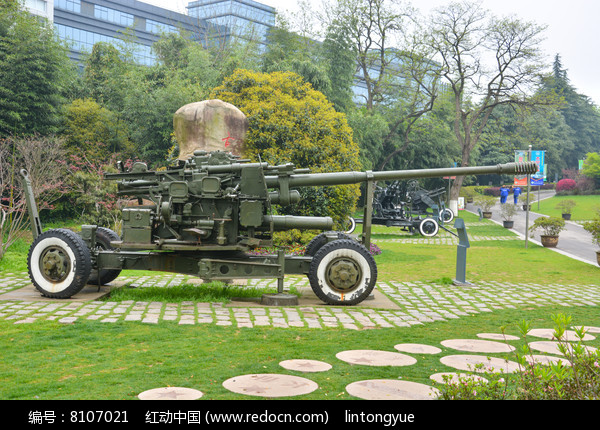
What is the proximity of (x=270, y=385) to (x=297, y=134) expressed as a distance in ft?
46.5

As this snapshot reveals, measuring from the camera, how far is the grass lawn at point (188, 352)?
4.50 meters

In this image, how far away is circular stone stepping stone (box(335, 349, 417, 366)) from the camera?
532 cm

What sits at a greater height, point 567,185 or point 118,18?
point 118,18

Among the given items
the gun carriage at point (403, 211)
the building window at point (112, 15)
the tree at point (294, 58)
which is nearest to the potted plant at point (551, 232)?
the gun carriage at point (403, 211)

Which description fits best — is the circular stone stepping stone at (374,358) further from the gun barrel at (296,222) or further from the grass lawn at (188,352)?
the gun barrel at (296,222)

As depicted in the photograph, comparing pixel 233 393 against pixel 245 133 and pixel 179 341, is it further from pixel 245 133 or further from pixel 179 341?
pixel 245 133

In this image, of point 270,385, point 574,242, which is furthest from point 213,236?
point 574,242

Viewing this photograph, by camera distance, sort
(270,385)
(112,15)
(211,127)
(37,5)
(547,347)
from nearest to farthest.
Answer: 1. (270,385)
2. (547,347)
3. (211,127)
4. (37,5)
5. (112,15)

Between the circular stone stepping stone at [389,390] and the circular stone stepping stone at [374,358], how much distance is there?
1.97ft

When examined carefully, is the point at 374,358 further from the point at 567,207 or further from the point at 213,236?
the point at 567,207

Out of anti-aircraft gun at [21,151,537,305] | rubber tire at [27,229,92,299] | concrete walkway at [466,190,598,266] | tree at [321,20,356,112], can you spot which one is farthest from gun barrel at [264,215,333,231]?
tree at [321,20,356,112]

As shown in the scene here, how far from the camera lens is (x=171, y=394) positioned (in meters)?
4.21
